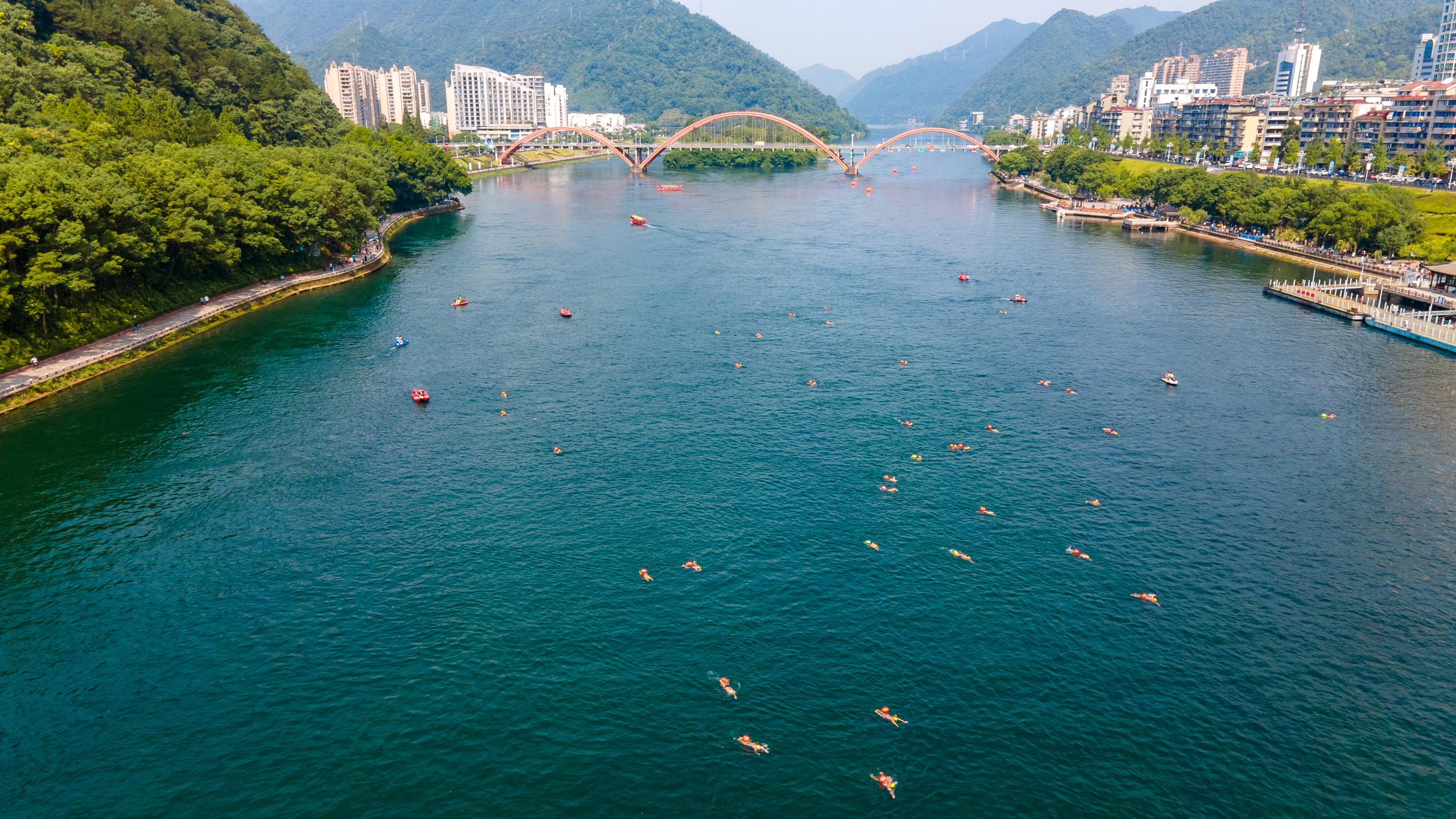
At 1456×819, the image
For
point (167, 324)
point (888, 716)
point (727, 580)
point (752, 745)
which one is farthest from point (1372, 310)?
point (167, 324)

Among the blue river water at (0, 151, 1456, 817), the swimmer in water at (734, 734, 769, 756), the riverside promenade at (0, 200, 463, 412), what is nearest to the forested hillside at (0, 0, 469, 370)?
the riverside promenade at (0, 200, 463, 412)

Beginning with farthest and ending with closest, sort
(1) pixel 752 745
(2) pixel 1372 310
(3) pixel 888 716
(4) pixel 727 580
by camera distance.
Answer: (2) pixel 1372 310 < (4) pixel 727 580 < (3) pixel 888 716 < (1) pixel 752 745

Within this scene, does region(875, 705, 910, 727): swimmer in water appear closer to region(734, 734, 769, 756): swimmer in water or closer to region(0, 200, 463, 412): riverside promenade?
region(734, 734, 769, 756): swimmer in water

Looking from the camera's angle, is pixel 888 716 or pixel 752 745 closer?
pixel 752 745

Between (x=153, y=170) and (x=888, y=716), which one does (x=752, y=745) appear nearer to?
(x=888, y=716)

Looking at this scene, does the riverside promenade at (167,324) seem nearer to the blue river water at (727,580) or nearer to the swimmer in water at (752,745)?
the blue river water at (727,580)

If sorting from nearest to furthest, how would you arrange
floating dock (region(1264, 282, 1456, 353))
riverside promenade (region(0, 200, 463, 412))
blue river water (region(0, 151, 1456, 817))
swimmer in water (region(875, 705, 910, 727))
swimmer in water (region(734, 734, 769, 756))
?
1. blue river water (region(0, 151, 1456, 817))
2. swimmer in water (region(734, 734, 769, 756))
3. swimmer in water (region(875, 705, 910, 727))
4. riverside promenade (region(0, 200, 463, 412))
5. floating dock (region(1264, 282, 1456, 353))

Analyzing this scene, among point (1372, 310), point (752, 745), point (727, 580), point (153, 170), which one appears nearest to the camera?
point (752, 745)
